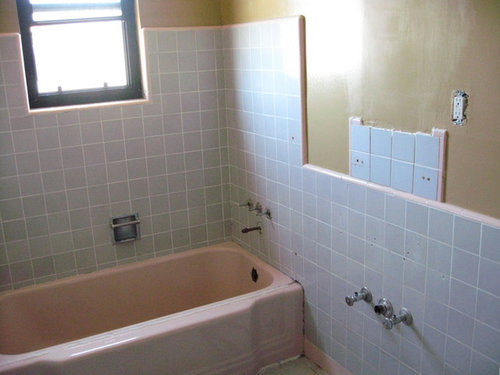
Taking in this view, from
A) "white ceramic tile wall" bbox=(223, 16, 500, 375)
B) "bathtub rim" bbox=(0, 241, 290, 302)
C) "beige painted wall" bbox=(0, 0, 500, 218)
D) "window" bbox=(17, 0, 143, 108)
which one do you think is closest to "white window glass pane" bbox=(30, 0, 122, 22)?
"window" bbox=(17, 0, 143, 108)

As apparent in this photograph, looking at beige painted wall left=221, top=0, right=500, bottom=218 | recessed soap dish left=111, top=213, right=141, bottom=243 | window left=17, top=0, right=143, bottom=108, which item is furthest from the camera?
recessed soap dish left=111, top=213, right=141, bottom=243

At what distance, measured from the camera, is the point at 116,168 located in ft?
9.50

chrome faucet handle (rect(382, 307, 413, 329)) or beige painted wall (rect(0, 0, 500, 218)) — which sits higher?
beige painted wall (rect(0, 0, 500, 218))

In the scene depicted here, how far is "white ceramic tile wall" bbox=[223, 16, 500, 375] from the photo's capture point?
1.76 m

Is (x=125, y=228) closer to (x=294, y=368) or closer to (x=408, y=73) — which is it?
(x=294, y=368)

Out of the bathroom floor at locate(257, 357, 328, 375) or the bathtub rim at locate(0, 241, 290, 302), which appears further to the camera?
the bathtub rim at locate(0, 241, 290, 302)

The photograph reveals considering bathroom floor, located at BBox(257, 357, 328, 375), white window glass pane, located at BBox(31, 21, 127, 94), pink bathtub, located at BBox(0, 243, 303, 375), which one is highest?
white window glass pane, located at BBox(31, 21, 127, 94)

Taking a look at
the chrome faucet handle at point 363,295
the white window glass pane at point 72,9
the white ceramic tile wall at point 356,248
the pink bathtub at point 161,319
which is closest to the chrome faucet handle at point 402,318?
the white ceramic tile wall at point 356,248

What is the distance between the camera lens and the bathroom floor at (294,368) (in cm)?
261

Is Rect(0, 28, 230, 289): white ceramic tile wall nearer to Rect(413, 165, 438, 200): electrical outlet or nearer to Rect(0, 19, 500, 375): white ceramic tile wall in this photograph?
Rect(0, 19, 500, 375): white ceramic tile wall

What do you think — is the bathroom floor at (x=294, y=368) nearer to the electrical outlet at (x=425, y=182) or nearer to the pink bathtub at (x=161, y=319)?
the pink bathtub at (x=161, y=319)

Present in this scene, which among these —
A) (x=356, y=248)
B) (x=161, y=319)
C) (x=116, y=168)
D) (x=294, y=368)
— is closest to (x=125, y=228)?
(x=116, y=168)

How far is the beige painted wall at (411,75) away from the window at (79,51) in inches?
37.5

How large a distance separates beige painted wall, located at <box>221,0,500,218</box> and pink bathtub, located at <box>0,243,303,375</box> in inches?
32.4
